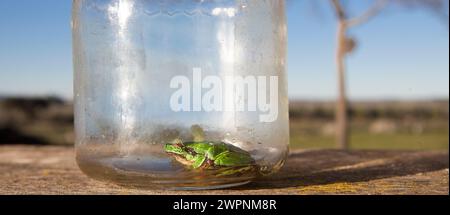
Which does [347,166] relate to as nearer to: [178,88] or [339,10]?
[178,88]

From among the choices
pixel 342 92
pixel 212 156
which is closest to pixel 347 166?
pixel 212 156

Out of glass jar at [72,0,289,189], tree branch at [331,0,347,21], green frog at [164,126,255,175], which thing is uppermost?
tree branch at [331,0,347,21]

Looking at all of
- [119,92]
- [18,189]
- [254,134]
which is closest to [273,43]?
[254,134]

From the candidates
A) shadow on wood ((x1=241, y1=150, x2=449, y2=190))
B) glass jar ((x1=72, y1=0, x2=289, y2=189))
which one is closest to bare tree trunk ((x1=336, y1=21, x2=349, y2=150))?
shadow on wood ((x1=241, y1=150, x2=449, y2=190))

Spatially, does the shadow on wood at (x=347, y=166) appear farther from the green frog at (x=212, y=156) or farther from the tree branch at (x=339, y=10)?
the tree branch at (x=339, y=10)

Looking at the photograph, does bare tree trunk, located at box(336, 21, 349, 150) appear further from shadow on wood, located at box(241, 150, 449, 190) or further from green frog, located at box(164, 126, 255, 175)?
green frog, located at box(164, 126, 255, 175)

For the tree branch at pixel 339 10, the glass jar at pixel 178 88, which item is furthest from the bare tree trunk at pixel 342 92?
the glass jar at pixel 178 88
